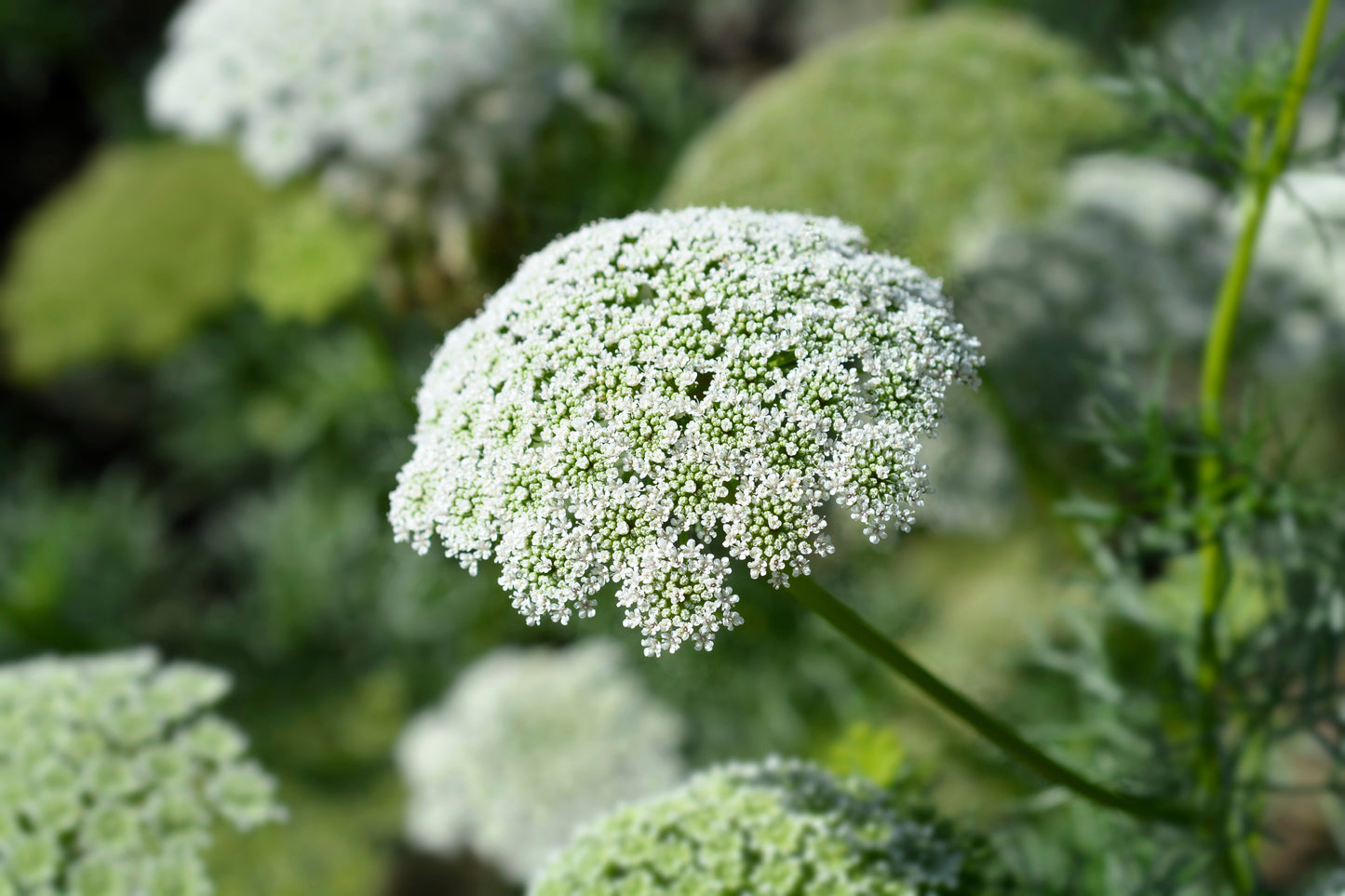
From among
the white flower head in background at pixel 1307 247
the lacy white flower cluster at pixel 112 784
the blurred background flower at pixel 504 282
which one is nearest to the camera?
the lacy white flower cluster at pixel 112 784

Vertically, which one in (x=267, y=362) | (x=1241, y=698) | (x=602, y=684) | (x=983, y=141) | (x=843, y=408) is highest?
(x=267, y=362)

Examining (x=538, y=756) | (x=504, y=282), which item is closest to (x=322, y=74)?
(x=504, y=282)

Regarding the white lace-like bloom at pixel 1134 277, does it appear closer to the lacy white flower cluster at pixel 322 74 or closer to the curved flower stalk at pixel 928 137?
the curved flower stalk at pixel 928 137

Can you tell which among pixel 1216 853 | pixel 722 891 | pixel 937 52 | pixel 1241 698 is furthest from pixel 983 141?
pixel 722 891

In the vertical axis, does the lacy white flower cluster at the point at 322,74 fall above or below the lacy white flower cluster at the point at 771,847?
above

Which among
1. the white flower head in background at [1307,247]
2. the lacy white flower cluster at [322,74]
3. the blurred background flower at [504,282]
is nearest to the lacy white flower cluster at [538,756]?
the blurred background flower at [504,282]

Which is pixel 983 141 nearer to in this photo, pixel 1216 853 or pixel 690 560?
pixel 1216 853

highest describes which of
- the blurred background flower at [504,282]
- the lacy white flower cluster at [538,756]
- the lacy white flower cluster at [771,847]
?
the blurred background flower at [504,282]
